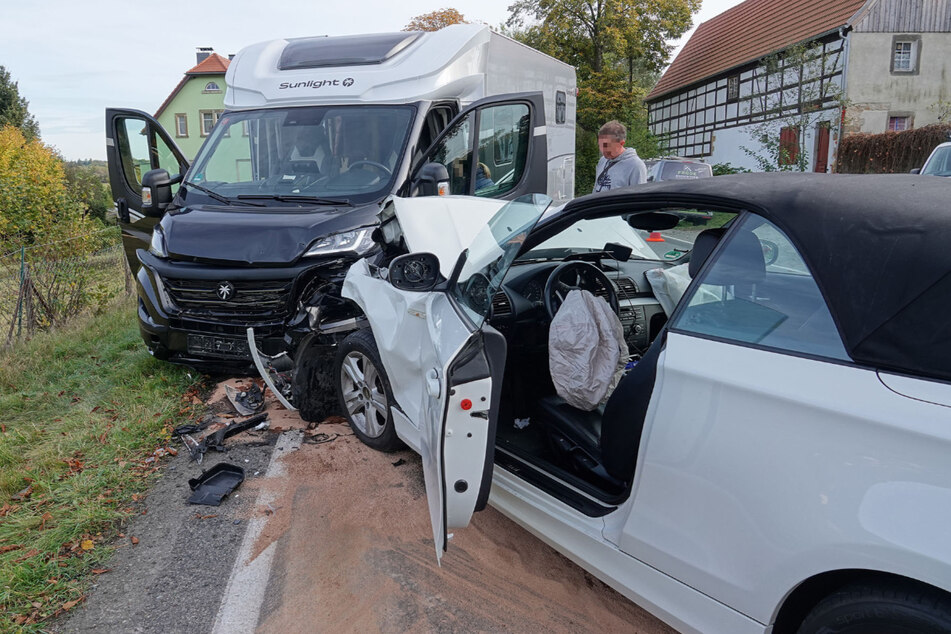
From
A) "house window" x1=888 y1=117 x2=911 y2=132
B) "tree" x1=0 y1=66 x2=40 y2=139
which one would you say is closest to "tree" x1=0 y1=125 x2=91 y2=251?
"house window" x1=888 y1=117 x2=911 y2=132

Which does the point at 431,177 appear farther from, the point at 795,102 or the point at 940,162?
the point at 795,102

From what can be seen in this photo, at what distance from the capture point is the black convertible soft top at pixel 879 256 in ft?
5.50

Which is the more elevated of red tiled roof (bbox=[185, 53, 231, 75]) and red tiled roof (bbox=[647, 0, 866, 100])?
red tiled roof (bbox=[185, 53, 231, 75])

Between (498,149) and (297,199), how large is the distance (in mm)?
2055

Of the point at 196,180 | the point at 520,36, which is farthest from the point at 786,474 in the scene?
the point at 520,36

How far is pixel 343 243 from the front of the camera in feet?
17.2

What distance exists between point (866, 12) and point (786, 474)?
29321mm

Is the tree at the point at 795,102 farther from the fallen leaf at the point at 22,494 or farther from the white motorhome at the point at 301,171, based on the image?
the fallen leaf at the point at 22,494

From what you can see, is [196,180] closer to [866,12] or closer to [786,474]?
[786,474]

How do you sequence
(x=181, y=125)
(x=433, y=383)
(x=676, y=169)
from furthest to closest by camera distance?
(x=181, y=125) → (x=676, y=169) → (x=433, y=383)

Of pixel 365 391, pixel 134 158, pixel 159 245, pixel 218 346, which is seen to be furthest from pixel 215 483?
pixel 134 158

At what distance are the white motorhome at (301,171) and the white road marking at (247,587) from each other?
146 centimetres

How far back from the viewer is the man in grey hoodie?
714 cm

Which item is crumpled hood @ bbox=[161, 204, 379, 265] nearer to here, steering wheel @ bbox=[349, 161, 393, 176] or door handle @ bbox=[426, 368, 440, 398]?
steering wheel @ bbox=[349, 161, 393, 176]
